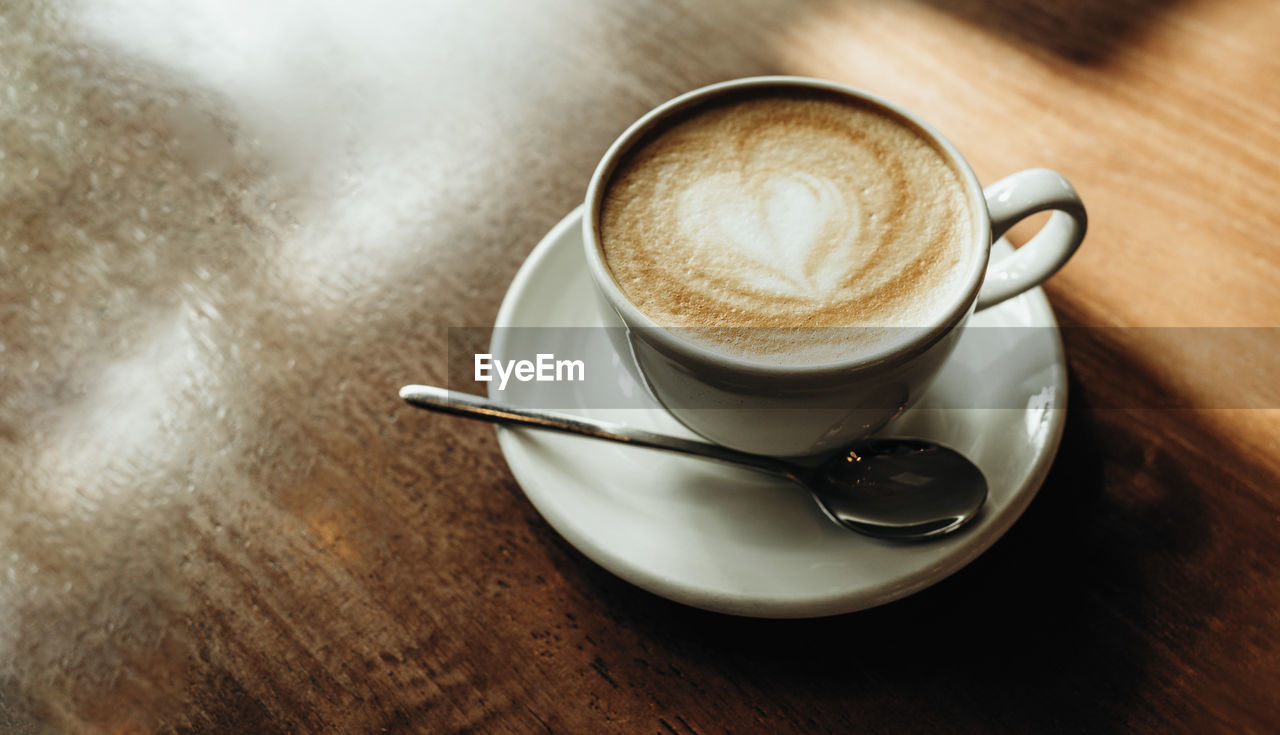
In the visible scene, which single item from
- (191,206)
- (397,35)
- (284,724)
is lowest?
(284,724)

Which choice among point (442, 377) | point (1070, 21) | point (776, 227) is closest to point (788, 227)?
point (776, 227)

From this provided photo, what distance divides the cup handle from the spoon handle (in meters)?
0.22

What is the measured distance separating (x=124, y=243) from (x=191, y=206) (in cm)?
8

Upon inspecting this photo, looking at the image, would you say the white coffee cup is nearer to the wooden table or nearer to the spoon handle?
the spoon handle

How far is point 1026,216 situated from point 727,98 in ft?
0.90

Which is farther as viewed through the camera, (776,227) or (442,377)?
(442,377)

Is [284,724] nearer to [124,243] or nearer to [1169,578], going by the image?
[124,243]

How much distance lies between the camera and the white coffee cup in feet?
1.78

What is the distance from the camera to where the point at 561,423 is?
669 millimetres

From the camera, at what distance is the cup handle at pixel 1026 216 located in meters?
0.61

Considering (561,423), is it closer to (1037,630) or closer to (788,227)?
(788,227)

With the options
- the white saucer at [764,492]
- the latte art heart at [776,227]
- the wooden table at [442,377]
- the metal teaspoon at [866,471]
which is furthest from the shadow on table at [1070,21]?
the metal teaspoon at [866,471]

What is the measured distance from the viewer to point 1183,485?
25.8 inches

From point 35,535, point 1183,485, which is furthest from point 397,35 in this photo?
point 1183,485
